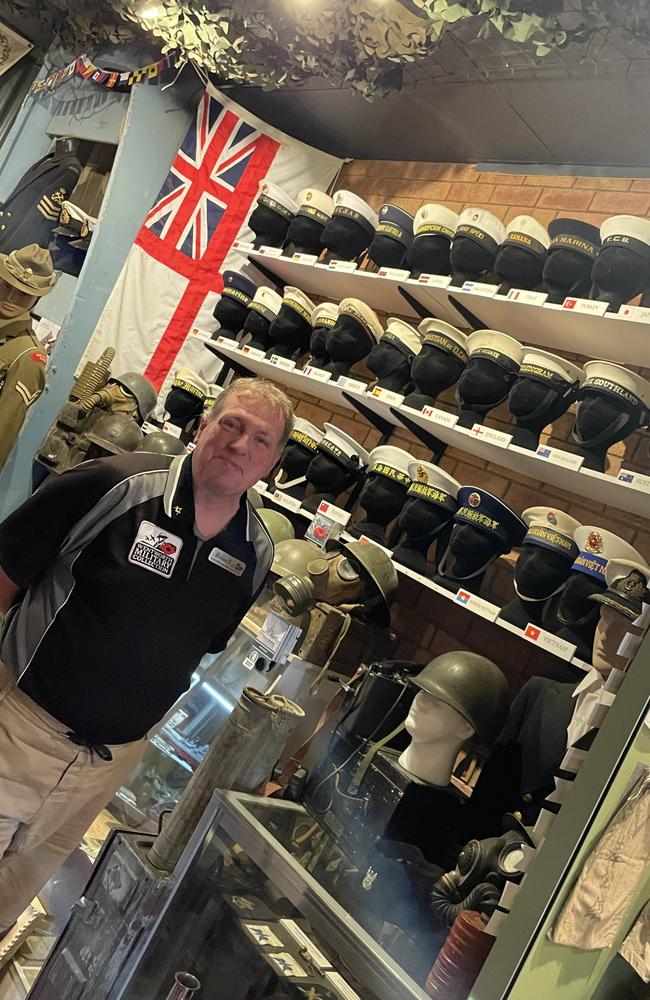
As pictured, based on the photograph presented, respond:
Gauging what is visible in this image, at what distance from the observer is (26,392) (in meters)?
3.95

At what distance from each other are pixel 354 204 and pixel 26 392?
179cm

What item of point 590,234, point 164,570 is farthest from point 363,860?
point 590,234

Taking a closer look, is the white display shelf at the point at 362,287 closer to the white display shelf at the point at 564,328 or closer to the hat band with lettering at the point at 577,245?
the white display shelf at the point at 564,328

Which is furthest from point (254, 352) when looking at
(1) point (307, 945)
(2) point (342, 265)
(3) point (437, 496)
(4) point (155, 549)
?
(1) point (307, 945)

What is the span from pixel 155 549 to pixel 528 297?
5.09 ft

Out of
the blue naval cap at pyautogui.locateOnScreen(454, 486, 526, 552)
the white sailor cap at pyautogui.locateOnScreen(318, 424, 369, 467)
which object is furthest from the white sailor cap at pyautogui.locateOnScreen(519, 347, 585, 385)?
the white sailor cap at pyautogui.locateOnScreen(318, 424, 369, 467)

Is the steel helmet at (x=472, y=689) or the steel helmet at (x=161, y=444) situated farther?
the steel helmet at (x=161, y=444)

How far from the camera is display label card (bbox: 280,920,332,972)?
1812 mm

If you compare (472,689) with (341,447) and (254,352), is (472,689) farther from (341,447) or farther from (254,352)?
(254,352)

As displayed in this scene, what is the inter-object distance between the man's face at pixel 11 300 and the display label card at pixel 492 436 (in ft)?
7.24

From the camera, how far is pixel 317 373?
3.50 meters

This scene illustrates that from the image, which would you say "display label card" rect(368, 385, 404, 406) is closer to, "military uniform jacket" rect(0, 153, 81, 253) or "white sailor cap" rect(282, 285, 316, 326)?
"white sailor cap" rect(282, 285, 316, 326)

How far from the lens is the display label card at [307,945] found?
181cm

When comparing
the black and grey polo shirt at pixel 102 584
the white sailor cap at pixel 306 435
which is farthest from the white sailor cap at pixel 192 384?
the black and grey polo shirt at pixel 102 584
